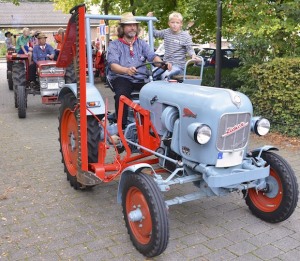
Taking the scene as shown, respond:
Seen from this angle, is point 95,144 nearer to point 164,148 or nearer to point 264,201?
point 164,148

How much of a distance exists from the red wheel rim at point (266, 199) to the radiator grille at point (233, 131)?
51 centimetres

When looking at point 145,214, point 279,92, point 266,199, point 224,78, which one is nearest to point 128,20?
point 145,214

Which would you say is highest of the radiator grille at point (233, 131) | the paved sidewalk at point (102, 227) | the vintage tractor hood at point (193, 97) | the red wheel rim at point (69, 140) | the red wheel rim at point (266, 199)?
the vintage tractor hood at point (193, 97)

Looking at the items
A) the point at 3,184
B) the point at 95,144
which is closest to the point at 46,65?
the point at 3,184

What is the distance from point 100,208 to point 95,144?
26.0 inches

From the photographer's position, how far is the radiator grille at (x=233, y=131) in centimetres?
321

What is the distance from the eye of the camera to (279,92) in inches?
273

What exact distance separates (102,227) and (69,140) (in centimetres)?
141

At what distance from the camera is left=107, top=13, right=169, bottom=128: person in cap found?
4293 millimetres

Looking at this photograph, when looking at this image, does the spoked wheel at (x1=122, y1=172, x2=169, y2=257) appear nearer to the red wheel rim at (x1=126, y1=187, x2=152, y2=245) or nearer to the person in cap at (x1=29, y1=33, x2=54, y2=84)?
the red wheel rim at (x1=126, y1=187, x2=152, y2=245)

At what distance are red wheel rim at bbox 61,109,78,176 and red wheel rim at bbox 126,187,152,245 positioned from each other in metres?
1.31

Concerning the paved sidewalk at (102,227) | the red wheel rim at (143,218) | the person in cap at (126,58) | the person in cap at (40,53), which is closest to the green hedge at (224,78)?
the person in cap at (40,53)

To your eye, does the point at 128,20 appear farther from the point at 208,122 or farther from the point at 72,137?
the point at 208,122

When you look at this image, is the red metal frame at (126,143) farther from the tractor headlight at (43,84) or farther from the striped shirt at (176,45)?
the tractor headlight at (43,84)
